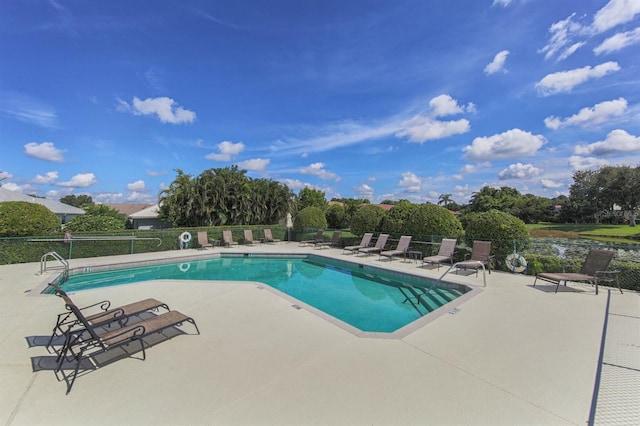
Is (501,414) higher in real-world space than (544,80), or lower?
lower

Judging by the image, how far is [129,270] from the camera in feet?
33.6

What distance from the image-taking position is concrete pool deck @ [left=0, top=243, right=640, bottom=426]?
2.31 meters

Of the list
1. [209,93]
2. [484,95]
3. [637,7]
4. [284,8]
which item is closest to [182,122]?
[209,93]

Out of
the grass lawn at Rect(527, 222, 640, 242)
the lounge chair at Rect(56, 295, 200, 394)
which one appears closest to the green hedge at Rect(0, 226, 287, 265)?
the lounge chair at Rect(56, 295, 200, 394)

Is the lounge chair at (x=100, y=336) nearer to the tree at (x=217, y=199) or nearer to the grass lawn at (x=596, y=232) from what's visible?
the tree at (x=217, y=199)

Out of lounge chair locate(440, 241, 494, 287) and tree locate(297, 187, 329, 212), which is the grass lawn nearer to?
lounge chair locate(440, 241, 494, 287)

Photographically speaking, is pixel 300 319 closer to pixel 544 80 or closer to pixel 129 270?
pixel 129 270

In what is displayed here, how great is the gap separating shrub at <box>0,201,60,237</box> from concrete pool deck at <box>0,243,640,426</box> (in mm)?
6996

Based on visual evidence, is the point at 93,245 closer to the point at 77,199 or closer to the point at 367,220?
the point at 367,220

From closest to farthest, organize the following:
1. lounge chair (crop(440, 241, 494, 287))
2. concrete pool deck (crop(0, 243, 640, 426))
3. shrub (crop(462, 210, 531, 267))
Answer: concrete pool deck (crop(0, 243, 640, 426))
lounge chair (crop(440, 241, 494, 287))
shrub (crop(462, 210, 531, 267))

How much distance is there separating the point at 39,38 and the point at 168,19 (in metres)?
3.85

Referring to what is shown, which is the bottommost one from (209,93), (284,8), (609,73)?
(609,73)

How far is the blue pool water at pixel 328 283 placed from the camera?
6.00 meters

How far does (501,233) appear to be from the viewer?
8.97m
